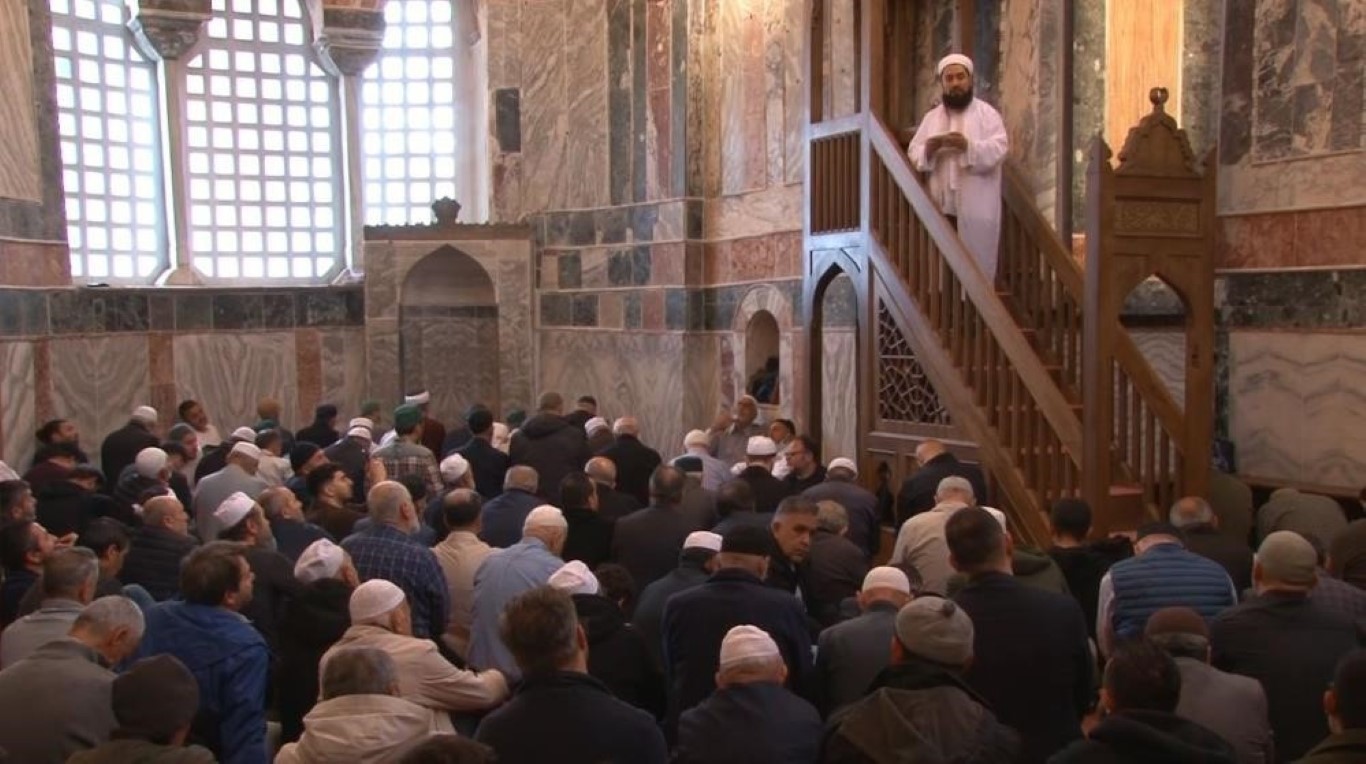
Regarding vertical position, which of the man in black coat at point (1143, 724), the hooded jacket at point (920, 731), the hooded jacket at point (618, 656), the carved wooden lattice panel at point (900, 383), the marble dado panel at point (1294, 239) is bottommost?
the hooded jacket at point (618, 656)

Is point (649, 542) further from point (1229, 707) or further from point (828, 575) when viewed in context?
point (1229, 707)

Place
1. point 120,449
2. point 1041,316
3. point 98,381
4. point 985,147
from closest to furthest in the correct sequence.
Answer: point 1041,316
point 985,147
point 120,449
point 98,381

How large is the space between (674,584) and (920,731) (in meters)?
1.92

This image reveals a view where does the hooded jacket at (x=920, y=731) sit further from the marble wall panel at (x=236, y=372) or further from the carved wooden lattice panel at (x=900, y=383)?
the marble wall panel at (x=236, y=372)

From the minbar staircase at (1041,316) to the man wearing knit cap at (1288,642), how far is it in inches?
103

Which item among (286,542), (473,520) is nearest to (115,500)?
(286,542)

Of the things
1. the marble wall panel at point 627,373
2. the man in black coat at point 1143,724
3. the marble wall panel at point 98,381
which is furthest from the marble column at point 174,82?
the man in black coat at point 1143,724

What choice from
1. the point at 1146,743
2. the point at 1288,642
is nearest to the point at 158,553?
the point at 1146,743

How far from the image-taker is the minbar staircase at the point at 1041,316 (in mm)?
6816

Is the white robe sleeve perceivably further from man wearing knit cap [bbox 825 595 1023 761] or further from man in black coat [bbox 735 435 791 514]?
man wearing knit cap [bbox 825 595 1023 761]

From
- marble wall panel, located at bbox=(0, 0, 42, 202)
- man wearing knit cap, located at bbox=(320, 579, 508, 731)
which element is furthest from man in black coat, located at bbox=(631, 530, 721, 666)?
marble wall panel, located at bbox=(0, 0, 42, 202)

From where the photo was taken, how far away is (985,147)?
834 cm

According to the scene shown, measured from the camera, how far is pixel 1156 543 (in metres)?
4.70

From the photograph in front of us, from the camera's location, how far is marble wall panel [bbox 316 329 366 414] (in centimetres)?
1484
